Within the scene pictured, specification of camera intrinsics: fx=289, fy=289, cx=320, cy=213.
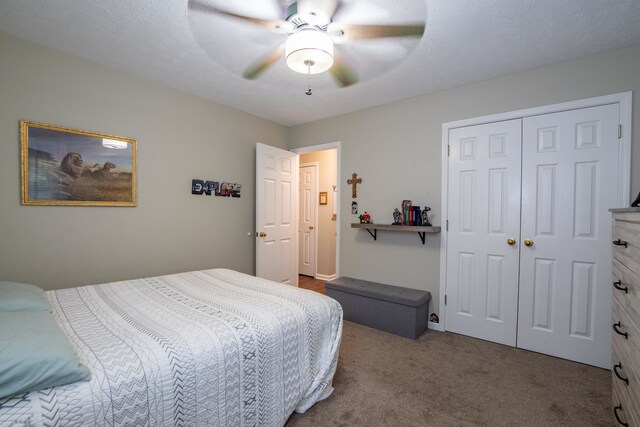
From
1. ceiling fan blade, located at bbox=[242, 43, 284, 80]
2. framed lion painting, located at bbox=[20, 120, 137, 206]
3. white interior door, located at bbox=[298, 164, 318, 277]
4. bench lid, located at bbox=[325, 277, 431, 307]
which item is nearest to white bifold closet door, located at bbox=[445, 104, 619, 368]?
bench lid, located at bbox=[325, 277, 431, 307]

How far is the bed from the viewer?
99 centimetres

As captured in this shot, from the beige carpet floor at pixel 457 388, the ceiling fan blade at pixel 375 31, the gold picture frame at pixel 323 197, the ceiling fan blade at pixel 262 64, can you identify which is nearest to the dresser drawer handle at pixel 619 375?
the beige carpet floor at pixel 457 388

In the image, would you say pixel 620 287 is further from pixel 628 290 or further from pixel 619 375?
pixel 619 375

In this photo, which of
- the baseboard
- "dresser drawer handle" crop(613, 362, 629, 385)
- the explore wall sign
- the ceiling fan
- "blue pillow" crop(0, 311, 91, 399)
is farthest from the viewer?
the explore wall sign

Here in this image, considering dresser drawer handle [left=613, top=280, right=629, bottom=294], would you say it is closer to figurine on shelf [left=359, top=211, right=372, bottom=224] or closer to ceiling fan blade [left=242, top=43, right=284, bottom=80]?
figurine on shelf [left=359, top=211, right=372, bottom=224]

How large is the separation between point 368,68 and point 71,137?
256 cm

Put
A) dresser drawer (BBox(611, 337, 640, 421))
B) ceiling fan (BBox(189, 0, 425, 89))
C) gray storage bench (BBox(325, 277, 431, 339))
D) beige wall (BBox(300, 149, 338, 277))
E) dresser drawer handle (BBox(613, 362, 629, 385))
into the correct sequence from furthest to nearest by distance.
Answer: beige wall (BBox(300, 149, 338, 277)) → gray storage bench (BBox(325, 277, 431, 339)) → ceiling fan (BBox(189, 0, 425, 89)) → dresser drawer handle (BBox(613, 362, 629, 385)) → dresser drawer (BBox(611, 337, 640, 421))

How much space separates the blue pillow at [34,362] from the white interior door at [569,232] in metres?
3.18

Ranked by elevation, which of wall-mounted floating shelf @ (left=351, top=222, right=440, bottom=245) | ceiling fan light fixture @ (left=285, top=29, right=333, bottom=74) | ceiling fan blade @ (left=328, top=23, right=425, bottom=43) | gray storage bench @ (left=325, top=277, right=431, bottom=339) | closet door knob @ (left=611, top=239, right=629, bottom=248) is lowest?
gray storage bench @ (left=325, top=277, right=431, bottom=339)

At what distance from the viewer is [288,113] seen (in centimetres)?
378

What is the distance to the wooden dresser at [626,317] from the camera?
49.2 inches

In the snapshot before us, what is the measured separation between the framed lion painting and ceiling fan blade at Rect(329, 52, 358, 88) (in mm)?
1994

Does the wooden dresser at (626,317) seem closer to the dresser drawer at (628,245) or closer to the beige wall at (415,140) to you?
the dresser drawer at (628,245)

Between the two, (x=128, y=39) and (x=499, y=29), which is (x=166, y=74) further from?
(x=499, y=29)
